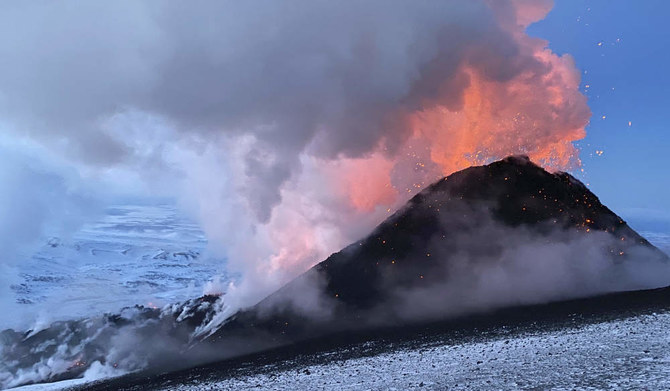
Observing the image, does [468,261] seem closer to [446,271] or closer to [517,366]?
[446,271]

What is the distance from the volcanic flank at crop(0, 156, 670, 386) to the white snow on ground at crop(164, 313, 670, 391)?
12050mm

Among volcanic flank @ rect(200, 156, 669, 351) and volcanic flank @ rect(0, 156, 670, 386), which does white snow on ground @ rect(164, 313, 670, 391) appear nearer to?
volcanic flank @ rect(0, 156, 670, 386)

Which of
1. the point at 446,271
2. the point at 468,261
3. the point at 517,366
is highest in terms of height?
the point at 468,261

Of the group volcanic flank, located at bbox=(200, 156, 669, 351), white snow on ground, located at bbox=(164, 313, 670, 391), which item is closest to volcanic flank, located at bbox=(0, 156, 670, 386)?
volcanic flank, located at bbox=(200, 156, 669, 351)

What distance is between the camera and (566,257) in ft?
177

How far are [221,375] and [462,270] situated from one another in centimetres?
3110

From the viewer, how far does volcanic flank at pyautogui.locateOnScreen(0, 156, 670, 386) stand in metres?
46.8

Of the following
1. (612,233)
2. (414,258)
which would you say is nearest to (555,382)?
(414,258)

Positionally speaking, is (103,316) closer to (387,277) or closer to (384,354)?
(387,277)

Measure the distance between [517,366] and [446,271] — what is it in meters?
30.3

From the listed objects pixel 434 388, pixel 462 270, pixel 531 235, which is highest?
pixel 531 235

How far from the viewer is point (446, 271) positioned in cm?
5422

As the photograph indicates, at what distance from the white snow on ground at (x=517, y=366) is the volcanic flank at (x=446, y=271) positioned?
12.1 meters

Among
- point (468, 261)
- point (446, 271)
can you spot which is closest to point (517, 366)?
point (446, 271)
